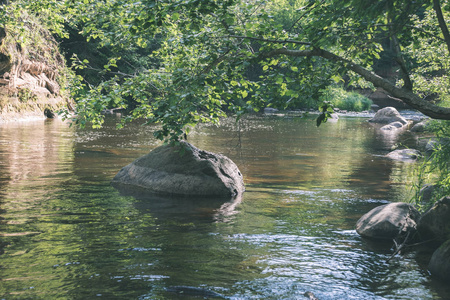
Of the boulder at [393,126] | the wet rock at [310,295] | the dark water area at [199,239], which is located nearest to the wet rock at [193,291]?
the dark water area at [199,239]

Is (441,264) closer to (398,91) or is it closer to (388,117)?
(398,91)

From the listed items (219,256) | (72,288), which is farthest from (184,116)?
(72,288)

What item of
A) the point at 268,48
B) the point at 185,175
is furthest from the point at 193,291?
the point at 185,175

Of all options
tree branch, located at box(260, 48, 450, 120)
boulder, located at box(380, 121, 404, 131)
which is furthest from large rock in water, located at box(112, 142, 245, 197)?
boulder, located at box(380, 121, 404, 131)

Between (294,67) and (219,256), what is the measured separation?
3020mm

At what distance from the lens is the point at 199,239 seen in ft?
24.2

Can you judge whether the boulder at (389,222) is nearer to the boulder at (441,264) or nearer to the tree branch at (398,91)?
the boulder at (441,264)

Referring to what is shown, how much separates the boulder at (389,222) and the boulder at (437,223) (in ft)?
0.58

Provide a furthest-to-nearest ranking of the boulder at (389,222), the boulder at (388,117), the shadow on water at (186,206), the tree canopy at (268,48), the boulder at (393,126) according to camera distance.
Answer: the boulder at (388,117), the boulder at (393,126), the shadow on water at (186,206), the boulder at (389,222), the tree canopy at (268,48)

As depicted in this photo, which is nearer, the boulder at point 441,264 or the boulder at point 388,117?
the boulder at point 441,264

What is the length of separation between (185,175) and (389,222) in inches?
184

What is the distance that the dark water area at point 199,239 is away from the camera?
561 cm

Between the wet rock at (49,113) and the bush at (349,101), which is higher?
the bush at (349,101)

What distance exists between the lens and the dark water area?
5605 millimetres
